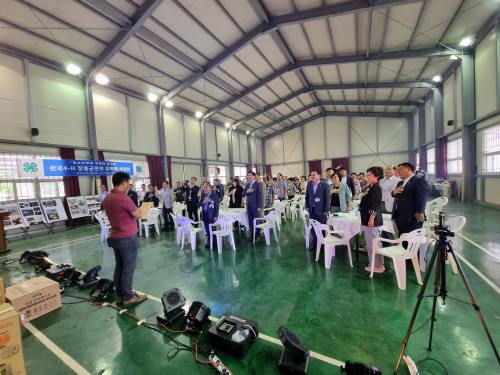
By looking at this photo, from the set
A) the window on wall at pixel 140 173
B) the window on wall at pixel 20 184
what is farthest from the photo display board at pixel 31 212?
the window on wall at pixel 140 173

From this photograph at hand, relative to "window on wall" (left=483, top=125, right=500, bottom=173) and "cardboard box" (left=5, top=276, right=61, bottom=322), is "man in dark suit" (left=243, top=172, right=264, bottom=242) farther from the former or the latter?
"window on wall" (left=483, top=125, right=500, bottom=173)

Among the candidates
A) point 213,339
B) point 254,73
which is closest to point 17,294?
point 213,339

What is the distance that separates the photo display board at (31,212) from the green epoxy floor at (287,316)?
383 cm

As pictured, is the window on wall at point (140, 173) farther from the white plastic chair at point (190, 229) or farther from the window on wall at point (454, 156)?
the window on wall at point (454, 156)

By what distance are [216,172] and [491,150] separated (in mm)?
13118

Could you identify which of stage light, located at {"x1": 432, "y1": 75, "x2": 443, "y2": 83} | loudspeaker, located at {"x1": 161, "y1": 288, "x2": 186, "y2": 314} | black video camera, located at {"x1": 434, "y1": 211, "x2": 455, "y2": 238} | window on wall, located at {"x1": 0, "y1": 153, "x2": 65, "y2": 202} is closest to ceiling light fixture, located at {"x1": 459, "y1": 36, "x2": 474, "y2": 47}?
stage light, located at {"x1": 432, "y1": 75, "x2": 443, "y2": 83}

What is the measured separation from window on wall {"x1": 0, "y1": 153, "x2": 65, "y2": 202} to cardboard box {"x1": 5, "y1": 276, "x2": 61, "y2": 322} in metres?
6.10

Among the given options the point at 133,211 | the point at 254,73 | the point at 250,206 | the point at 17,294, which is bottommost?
the point at 17,294

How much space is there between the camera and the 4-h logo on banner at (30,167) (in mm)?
7004

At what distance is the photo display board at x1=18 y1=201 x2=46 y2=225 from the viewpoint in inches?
275

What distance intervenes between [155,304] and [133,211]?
1.23m

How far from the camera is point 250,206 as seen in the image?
5324 mm

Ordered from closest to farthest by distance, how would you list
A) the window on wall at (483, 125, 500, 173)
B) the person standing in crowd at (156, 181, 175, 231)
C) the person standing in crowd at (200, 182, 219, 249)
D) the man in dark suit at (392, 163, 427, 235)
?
the man in dark suit at (392, 163, 427, 235) → the person standing in crowd at (200, 182, 219, 249) → the person standing in crowd at (156, 181, 175, 231) → the window on wall at (483, 125, 500, 173)

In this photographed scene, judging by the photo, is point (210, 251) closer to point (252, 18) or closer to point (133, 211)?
point (133, 211)
